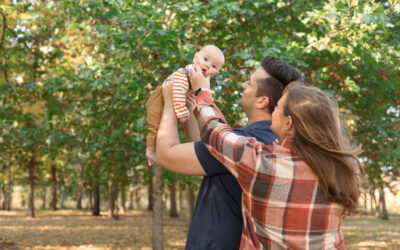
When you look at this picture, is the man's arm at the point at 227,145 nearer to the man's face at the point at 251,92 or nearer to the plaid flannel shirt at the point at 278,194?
the plaid flannel shirt at the point at 278,194

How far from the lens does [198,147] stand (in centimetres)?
222

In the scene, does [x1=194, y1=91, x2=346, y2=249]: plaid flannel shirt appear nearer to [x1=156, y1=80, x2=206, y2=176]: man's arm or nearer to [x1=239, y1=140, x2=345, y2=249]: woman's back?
[x1=239, y1=140, x2=345, y2=249]: woman's back

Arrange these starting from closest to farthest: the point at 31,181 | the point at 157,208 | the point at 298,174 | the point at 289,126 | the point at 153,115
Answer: the point at 298,174
the point at 289,126
the point at 153,115
the point at 157,208
the point at 31,181

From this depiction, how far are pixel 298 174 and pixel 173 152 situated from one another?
0.73 metres

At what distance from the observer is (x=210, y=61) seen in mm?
3121

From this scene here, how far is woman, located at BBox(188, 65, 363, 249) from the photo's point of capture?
1.89m

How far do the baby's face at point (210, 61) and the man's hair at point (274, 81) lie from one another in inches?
26.5

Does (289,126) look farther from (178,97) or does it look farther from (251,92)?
(178,97)

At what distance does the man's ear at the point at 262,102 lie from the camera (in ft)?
8.05

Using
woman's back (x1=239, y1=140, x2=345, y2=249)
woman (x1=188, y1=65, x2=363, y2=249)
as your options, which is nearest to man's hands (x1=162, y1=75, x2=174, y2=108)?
woman (x1=188, y1=65, x2=363, y2=249)

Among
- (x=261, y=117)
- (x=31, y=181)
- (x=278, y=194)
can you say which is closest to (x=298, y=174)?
(x=278, y=194)

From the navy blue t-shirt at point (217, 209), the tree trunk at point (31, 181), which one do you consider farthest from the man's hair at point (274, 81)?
the tree trunk at point (31, 181)

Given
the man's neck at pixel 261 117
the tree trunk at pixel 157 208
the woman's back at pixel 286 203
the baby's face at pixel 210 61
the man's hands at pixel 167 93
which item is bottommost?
the tree trunk at pixel 157 208

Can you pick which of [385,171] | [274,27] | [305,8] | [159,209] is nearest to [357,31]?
[305,8]
